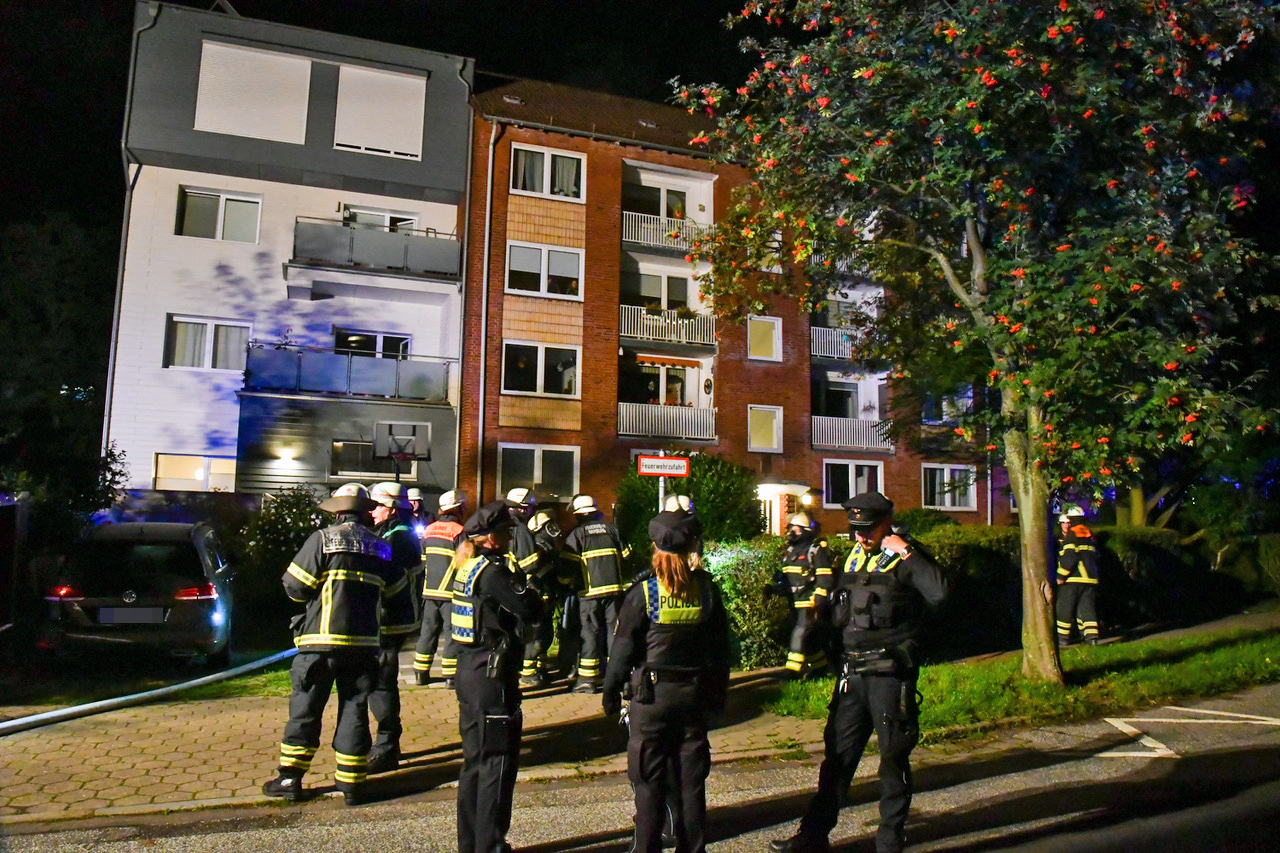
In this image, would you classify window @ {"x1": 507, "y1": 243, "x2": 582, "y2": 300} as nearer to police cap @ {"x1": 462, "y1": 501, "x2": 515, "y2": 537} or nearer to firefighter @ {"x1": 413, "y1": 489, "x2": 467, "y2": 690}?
firefighter @ {"x1": 413, "y1": 489, "x2": 467, "y2": 690}

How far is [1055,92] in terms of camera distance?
374 inches

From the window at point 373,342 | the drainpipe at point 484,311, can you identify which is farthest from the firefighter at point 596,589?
the window at point 373,342

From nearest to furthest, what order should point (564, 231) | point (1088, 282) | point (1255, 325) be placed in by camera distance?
point (1088, 282), point (1255, 325), point (564, 231)

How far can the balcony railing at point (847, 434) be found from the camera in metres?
27.3

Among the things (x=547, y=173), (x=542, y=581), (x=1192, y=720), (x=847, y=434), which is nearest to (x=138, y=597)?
(x=542, y=581)

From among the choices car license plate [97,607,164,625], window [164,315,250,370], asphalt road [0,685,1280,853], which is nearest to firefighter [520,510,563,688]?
asphalt road [0,685,1280,853]

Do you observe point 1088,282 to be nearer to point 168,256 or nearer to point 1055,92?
point 1055,92

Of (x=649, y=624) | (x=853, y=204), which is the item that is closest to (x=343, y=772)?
(x=649, y=624)

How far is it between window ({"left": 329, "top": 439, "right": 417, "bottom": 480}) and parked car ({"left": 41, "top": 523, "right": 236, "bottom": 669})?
11334mm

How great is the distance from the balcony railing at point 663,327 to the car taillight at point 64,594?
17357 millimetres

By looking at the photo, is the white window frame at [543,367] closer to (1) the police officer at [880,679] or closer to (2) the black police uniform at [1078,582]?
(2) the black police uniform at [1078,582]

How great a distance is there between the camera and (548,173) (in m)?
25.0

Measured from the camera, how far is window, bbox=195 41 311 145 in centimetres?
2267

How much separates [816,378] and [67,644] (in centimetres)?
2289
